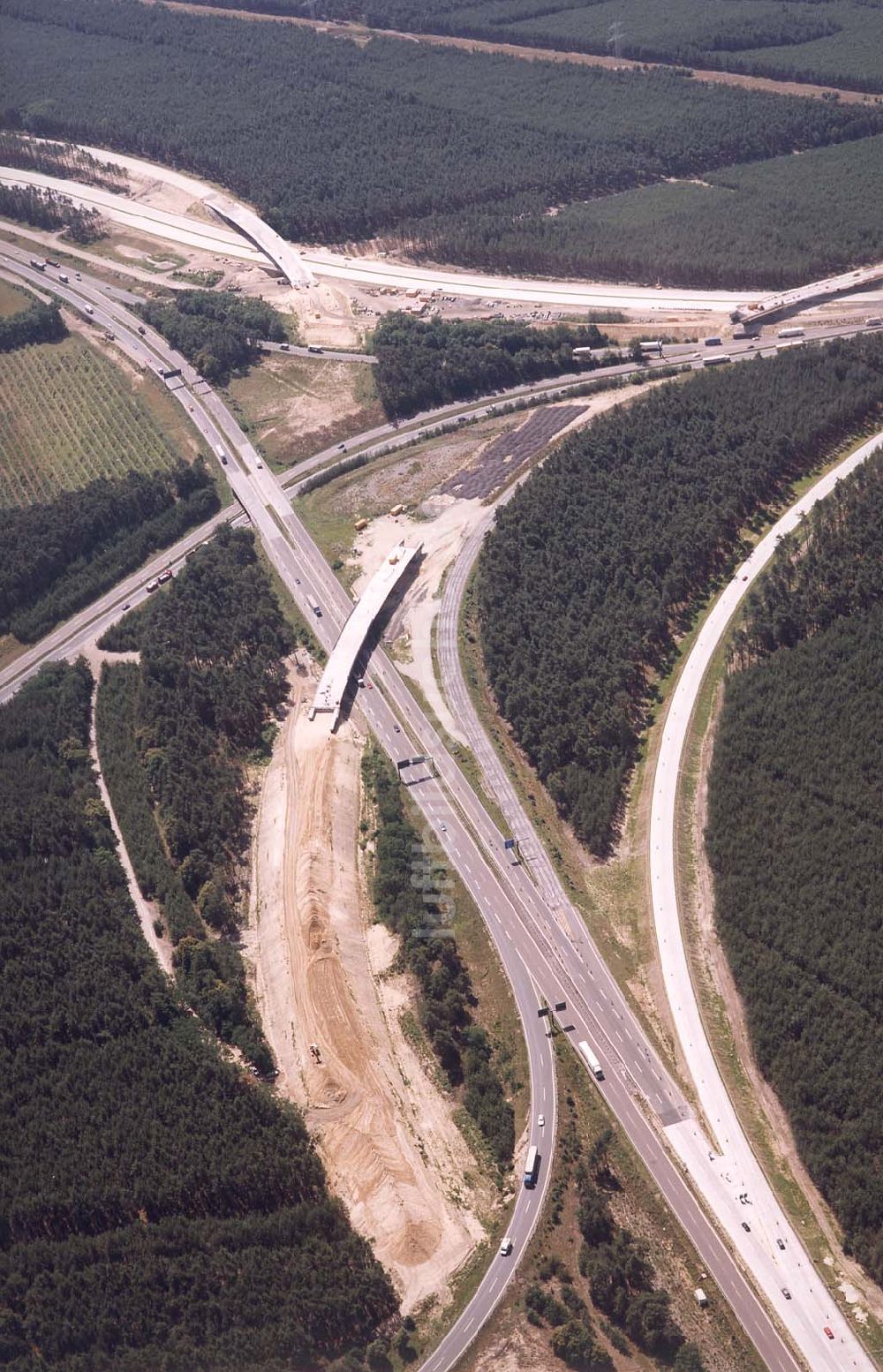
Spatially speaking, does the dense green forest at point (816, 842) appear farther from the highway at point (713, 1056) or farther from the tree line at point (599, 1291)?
the tree line at point (599, 1291)

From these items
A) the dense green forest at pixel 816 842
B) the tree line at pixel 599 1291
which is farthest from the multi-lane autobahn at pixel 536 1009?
the dense green forest at pixel 816 842

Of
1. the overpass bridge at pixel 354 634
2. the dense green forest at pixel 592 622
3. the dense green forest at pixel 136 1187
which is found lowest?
the dense green forest at pixel 136 1187

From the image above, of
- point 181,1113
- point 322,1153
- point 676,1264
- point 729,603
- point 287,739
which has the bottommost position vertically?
point 676,1264

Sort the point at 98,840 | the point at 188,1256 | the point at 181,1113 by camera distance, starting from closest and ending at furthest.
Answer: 1. the point at 188,1256
2. the point at 181,1113
3. the point at 98,840

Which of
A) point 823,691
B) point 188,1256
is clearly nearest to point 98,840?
point 188,1256

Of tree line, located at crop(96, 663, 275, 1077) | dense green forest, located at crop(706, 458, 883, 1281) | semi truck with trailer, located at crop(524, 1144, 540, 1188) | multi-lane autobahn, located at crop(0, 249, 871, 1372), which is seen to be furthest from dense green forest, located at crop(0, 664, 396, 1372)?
dense green forest, located at crop(706, 458, 883, 1281)

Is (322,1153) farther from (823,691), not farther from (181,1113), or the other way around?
(823,691)
